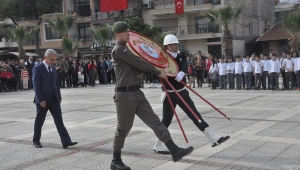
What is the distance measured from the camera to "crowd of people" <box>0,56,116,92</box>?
80.0 feet

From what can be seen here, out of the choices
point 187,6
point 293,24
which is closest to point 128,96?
point 293,24

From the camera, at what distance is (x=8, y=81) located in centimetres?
2441

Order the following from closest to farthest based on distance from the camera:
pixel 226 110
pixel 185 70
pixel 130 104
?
pixel 130 104, pixel 185 70, pixel 226 110

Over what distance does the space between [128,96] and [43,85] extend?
8.61 ft

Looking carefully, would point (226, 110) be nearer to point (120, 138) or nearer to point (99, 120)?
point (99, 120)

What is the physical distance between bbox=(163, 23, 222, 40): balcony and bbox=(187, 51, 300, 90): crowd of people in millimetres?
17454

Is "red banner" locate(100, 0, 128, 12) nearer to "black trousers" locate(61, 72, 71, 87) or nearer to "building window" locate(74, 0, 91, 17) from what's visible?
"building window" locate(74, 0, 91, 17)

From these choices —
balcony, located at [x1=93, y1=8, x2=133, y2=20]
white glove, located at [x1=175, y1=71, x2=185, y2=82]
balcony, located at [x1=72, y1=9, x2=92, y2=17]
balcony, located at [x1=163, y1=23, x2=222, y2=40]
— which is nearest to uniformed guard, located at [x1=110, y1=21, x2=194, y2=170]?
white glove, located at [x1=175, y1=71, x2=185, y2=82]

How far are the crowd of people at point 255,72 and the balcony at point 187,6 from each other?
17.7 m

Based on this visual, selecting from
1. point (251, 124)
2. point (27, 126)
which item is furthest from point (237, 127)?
point (27, 126)

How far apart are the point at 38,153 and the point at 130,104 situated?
2.49 metres

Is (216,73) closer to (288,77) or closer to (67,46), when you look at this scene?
(288,77)

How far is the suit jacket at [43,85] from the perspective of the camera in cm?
775

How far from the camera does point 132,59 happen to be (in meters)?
5.79
